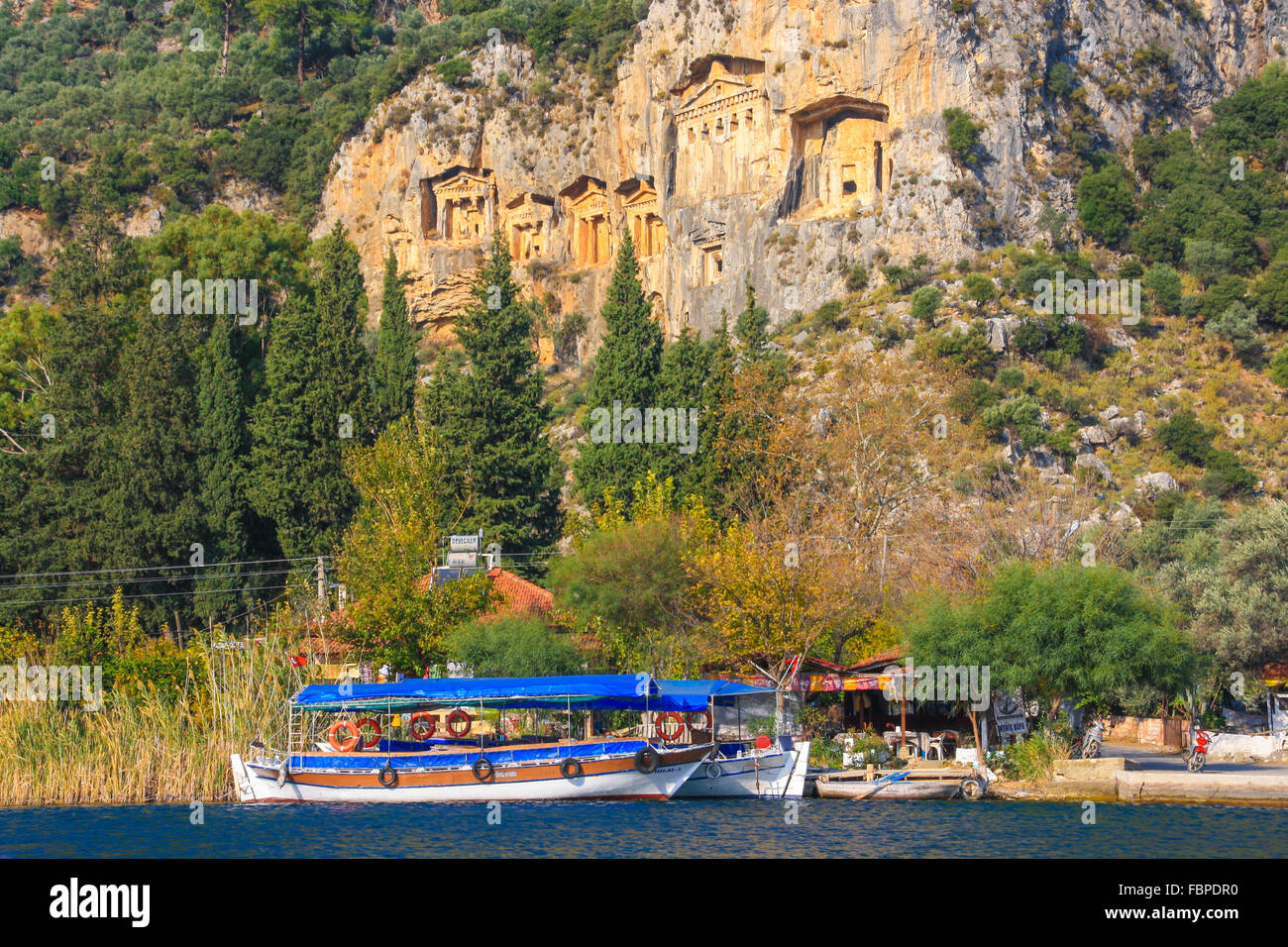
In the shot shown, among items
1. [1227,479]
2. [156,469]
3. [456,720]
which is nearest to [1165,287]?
[1227,479]

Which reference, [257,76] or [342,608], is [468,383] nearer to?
[342,608]

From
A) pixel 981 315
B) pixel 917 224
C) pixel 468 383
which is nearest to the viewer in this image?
pixel 468 383

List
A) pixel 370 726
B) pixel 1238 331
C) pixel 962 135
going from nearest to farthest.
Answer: pixel 370 726
pixel 1238 331
pixel 962 135

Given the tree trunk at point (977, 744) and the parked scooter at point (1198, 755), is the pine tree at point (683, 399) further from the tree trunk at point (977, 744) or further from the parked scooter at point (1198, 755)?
the parked scooter at point (1198, 755)

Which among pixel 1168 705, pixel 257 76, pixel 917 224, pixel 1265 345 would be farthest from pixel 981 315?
pixel 257 76

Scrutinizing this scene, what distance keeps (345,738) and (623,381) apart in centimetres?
2239

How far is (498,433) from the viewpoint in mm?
57094

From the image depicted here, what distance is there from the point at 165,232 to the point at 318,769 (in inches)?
1615

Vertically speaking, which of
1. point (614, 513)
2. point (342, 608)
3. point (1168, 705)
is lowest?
point (1168, 705)

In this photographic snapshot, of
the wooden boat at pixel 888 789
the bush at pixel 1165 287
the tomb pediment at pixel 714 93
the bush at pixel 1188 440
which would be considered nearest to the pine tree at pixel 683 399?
the wooden boat at pixel 888 789

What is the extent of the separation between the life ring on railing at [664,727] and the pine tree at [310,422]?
61.1 feet

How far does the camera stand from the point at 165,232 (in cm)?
7038

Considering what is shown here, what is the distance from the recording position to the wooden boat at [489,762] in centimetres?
3681

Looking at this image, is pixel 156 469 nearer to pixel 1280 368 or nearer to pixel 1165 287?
pixel 1280 368
